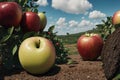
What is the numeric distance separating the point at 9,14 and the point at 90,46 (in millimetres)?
1896

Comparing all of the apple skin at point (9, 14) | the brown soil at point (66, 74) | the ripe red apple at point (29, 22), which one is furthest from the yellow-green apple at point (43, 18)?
the brown soil at point (66, 74)

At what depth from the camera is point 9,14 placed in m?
6.24

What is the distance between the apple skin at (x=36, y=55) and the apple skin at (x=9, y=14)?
1.94 feet

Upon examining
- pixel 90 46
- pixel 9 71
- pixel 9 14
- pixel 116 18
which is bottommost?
pixel 9 71

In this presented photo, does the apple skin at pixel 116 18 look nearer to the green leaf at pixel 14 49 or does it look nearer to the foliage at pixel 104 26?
the foliage at pixel 104 26

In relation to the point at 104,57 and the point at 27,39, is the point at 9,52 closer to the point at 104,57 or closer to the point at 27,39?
Answer: the point at 27,39

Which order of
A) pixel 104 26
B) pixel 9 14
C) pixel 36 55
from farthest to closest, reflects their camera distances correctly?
pixel 104 26 < pixel 9 14 < pixel 36 55

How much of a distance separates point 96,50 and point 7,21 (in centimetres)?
205

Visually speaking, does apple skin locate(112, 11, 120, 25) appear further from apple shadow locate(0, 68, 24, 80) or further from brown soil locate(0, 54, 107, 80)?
apple shadow locate(0, 68, 24, 80)

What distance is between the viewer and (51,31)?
802 cm

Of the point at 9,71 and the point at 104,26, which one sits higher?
the point at 104,26

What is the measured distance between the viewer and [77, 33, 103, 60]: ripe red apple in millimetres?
7039

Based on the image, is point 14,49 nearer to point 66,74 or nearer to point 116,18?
point 66,74

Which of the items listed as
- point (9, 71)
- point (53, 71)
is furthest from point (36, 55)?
point (9, 71)
